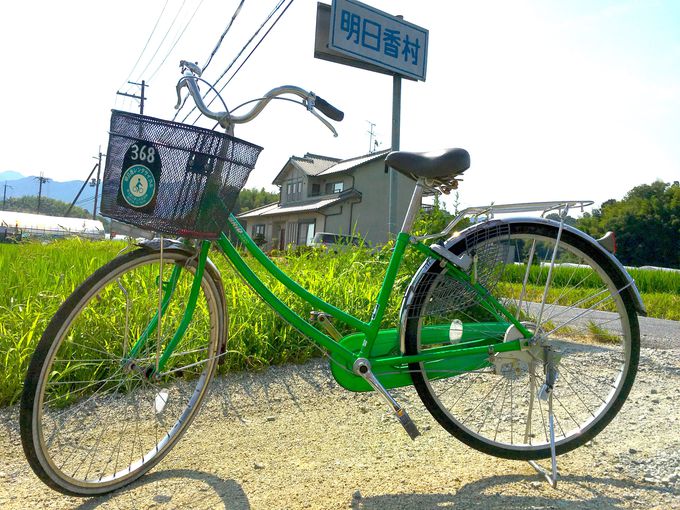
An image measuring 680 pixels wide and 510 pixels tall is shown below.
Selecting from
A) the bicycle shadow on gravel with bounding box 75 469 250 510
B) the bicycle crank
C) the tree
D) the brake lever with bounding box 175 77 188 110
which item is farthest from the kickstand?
the tree

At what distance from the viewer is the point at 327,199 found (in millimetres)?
25453

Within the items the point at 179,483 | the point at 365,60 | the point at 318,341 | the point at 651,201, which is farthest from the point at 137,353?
the point at 651,201

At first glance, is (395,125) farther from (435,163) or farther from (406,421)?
(406,421)


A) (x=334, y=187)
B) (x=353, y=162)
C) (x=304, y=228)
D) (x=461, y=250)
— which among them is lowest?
(x=461, y=250)

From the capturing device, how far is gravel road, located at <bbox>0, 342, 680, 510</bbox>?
189cm

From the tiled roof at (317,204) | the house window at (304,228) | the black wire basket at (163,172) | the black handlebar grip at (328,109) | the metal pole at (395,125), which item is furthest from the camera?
the house window at (304,228)

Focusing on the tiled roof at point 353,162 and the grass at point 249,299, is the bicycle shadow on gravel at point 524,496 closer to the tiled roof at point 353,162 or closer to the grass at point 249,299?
the grass at point 249,299

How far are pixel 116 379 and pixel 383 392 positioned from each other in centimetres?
128

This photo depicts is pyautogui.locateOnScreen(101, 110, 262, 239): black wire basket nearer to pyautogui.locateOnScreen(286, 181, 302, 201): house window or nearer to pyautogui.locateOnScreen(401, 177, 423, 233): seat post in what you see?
pyautogui.locateOnScreen(401, 177, 423, 233): seat post

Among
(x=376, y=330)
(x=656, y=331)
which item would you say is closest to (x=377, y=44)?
(x=376, y=330)

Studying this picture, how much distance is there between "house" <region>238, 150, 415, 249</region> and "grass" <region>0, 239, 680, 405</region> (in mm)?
14645

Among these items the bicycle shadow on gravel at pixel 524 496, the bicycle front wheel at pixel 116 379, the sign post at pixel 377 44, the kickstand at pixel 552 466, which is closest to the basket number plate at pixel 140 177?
the bicycle front wheel at pixel 116 379

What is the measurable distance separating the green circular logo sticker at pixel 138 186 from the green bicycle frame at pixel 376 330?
395mm

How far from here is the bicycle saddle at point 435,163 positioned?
2057 millimetres
